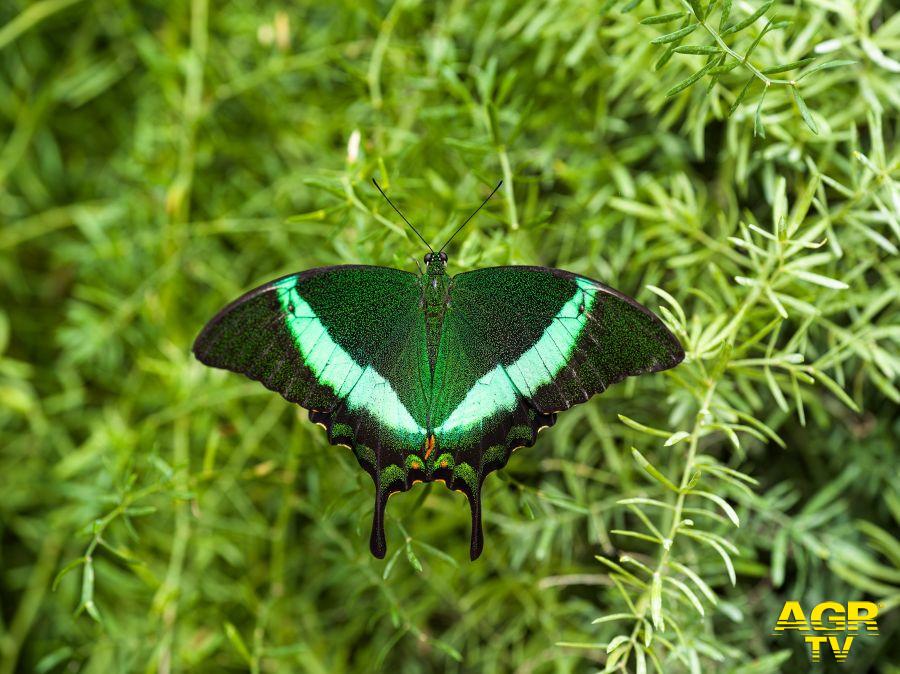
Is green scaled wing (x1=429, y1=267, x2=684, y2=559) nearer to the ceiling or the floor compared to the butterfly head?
nearer to the floor

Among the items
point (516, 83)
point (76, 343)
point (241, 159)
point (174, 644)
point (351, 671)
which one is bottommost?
point (351, 671)

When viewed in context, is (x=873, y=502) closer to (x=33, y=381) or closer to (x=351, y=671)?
(x=351, y=671)

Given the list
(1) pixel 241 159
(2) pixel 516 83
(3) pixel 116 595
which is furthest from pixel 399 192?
(3) pixel 116 595
